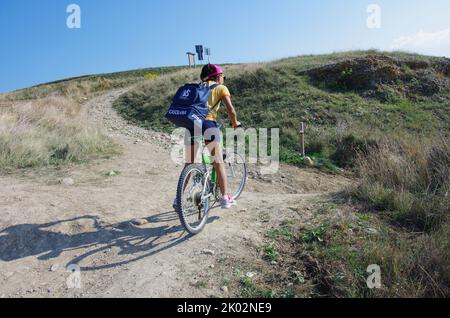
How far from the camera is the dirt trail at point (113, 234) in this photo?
10.7 feet

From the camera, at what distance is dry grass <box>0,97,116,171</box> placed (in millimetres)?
7512

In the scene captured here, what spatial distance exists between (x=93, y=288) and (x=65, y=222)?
1.53 metres

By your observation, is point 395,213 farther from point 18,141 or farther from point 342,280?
point 18,141

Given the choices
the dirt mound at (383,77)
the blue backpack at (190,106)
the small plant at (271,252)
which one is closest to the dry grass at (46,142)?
the blue backpack at (190,106)

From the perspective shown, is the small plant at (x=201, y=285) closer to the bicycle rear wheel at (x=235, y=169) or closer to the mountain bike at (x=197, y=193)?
the mountain bike at (x=197, y=193)

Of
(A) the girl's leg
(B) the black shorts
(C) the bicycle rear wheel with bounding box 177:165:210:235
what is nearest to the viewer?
(C) the bicycle rear wheel with bounding box 177:165:210:235

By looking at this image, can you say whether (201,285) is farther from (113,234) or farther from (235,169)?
(235,169)

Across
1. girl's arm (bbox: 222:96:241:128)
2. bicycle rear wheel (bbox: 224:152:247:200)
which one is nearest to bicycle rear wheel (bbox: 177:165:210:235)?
girl's arm (bbox: 222:96:241:128)

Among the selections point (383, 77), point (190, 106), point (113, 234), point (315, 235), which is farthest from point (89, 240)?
point (383, 77)

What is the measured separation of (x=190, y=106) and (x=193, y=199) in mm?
1099

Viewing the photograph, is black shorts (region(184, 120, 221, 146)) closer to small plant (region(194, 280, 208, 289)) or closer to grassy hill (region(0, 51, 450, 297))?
grassy hill (region(0, 51, 450, 297))

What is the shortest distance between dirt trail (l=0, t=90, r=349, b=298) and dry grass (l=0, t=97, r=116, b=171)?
762mm

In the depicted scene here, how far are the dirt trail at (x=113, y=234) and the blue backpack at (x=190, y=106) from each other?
137 cm

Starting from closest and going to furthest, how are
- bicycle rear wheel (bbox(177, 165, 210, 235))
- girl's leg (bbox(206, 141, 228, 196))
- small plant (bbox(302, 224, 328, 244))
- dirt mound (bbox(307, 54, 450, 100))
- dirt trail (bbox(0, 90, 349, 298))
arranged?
1. dirt trail (bbox(0, 90, 349, 298))
2. bicycle rear wheel (bbox(177, 165, 210, 235))
3. small plant (bbox(302, 224, 328, 244))
4. girl's leg (bbox(206, 141, 228, 196))
5. dirt mound (bbox(307, 54, 450, 100))
